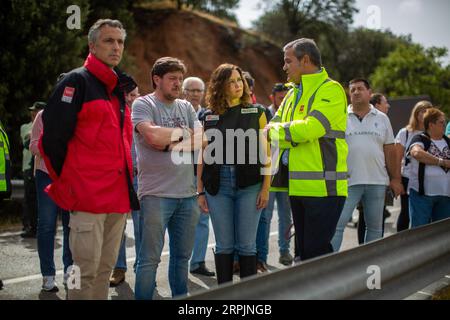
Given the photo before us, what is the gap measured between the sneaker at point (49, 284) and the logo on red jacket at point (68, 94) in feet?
Answer: 9.13

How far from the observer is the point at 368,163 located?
20.5 ft

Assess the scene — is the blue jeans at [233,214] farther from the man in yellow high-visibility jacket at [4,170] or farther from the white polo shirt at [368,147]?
the man in yellow high-visibility jacket at [4,170]

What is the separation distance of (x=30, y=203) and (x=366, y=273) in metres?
6.94

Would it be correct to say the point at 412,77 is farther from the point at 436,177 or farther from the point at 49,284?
the point at 49,284

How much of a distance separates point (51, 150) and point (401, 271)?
2.53 meters

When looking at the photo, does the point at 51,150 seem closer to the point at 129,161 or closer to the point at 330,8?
the point at 129,161

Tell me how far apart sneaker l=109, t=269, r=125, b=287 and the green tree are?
49.2 metres

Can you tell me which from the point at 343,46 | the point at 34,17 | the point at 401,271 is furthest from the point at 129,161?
the point at 343,46

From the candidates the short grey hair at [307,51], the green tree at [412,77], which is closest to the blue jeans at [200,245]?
the short grey hair at [307,51]

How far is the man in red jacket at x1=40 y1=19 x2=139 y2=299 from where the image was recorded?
3541mm

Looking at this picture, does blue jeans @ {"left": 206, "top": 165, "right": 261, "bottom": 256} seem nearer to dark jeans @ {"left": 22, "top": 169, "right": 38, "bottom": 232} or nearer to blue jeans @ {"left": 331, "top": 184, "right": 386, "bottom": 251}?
blue jeans @ {"left": 331, "top": 184, "right": 386, "bottom": 251}

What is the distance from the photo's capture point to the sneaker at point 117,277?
5.96 meters

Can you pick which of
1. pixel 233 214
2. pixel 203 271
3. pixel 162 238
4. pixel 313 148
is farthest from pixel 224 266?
pixel 203 271
